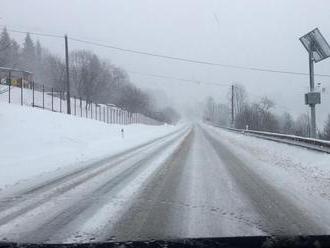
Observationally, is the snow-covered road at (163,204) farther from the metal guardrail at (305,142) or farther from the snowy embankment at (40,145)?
the metal guardrail at (305,142)

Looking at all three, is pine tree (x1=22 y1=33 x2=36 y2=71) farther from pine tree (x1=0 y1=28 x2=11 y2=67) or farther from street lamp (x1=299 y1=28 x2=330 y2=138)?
street lamp (x1=299 y1=28 x2=330 y2=138)

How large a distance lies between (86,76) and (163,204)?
10076 centimetres

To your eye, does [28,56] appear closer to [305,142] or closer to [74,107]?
[74,107]

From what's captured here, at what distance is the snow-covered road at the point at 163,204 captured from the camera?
757 cm

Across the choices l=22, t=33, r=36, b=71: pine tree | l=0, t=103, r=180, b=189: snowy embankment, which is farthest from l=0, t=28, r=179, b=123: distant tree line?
l=0, t=103, r=180, b=189: snowy embankment

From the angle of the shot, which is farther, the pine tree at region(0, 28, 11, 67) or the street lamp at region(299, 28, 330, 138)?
the street lamp at region(299, 28, 330, 138)

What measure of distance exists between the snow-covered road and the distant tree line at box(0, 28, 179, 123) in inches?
3456

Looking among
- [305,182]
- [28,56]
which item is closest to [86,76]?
[28,56]

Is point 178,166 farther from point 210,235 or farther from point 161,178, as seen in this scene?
point 210,235

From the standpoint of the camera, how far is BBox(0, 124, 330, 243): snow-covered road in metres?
7.57

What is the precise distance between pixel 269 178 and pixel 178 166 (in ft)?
13.5

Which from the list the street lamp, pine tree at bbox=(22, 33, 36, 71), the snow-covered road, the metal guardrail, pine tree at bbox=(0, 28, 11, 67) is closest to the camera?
the snow-covered road

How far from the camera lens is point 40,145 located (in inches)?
1049

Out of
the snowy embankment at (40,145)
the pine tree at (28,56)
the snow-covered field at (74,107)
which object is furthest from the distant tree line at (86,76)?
the snowy embankment at (40,145)
